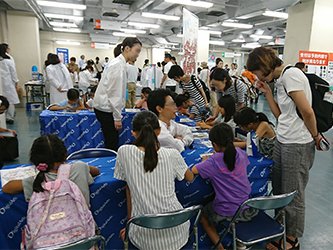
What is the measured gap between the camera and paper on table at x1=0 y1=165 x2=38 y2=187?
1.50 metres

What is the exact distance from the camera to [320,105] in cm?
168

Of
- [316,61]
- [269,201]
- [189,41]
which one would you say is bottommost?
[269,201]

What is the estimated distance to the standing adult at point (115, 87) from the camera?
8.39 feet

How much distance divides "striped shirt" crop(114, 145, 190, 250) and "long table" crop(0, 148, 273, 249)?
271mm

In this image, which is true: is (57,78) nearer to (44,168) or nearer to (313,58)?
(44,168)

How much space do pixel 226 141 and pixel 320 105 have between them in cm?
71

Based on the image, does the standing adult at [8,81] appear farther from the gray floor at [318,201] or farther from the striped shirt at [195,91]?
the striped shirt at [195,91]

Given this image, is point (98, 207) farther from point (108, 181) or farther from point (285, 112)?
point (285, 112)

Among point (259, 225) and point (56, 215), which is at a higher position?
point (56, 215)

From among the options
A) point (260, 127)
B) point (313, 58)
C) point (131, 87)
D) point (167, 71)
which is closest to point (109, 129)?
point (260, 127)

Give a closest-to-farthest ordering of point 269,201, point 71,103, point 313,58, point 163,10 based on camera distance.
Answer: point 269,201 < point 71,103 < point 313,58 < point 163,10

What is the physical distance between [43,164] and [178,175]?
0.74 meters

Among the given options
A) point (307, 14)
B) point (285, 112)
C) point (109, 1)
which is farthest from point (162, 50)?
point (285, 112)

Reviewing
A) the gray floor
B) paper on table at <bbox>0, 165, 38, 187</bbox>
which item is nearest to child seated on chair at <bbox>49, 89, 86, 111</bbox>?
the gray floor
